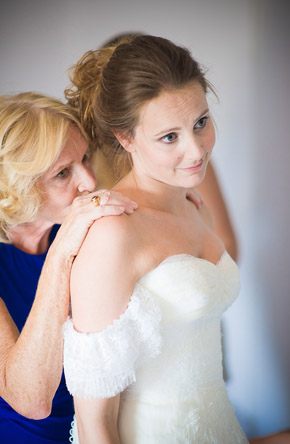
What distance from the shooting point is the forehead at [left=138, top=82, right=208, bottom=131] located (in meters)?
0.96

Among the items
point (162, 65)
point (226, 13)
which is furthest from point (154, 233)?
point (226, 13)

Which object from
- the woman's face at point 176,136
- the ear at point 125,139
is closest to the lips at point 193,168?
the woman's face at point 176,136

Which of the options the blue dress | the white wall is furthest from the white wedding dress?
the white wall

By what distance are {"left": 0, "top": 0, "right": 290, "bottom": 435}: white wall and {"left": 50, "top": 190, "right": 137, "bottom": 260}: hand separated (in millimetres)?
505

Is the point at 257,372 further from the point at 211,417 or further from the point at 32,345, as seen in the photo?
the point at 32,345

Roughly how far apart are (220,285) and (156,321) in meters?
0.19

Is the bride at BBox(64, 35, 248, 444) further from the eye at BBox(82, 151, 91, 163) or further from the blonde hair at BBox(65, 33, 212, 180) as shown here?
the eye at BBox(82, 151, 91, 163)

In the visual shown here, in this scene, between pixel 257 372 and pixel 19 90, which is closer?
pixel 19 90

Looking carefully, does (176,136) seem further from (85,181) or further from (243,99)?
(243,99)

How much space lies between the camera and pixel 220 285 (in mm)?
1080

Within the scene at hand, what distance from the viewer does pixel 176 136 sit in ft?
3.24

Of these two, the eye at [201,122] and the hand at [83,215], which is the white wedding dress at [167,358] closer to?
the hand at [83,215]

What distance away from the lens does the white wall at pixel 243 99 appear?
1.32 metres

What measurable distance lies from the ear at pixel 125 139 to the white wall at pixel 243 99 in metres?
0.39
